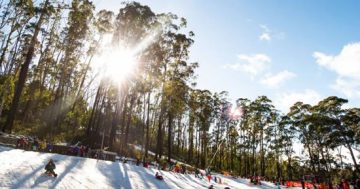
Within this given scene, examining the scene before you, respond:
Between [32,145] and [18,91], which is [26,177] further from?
[18,91]

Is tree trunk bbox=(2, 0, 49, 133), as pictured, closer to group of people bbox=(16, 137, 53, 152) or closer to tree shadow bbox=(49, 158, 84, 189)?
group of people bbox=(16, 137, 53, 152)

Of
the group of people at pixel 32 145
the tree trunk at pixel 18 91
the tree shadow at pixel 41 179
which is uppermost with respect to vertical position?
the tree trunk at pixel 18 91

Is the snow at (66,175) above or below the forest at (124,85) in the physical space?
below

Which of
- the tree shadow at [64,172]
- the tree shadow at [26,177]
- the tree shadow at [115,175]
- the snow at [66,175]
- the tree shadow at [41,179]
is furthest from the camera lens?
the tree shadow at [115,175]

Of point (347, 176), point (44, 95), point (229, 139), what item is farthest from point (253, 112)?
point (44, 95)

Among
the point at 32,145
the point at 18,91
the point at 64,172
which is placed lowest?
the point at 64,172

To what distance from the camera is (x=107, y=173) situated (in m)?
19.0

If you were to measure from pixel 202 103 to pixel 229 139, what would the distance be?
14050 mm

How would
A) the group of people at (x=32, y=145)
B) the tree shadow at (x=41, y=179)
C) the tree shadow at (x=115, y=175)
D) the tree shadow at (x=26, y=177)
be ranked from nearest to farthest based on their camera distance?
the tree shadow at (x=26, y=177), the tree shadow at (x=41, y=179), the tree shadow at (x=115, y=175), the group of people at (x=32, y=145)

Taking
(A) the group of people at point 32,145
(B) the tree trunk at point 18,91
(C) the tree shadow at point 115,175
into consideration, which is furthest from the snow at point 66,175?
(B) the tree trunk at point 18,91

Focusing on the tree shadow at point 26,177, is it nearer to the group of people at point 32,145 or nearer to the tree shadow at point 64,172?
the tree shadow at point 64,172

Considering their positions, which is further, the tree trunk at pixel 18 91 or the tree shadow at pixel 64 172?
the tree trunk at pixel 18 91

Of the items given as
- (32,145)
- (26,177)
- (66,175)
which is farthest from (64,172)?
(32,145)

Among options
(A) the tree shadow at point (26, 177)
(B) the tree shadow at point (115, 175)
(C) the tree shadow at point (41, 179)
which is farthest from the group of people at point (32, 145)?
(C) the tree shadow at point (41, 179)
